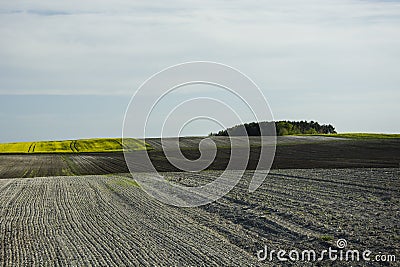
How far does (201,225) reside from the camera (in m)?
13.8

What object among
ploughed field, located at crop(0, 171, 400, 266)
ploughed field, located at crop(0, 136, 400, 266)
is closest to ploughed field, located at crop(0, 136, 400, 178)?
Result: ploughed field, located at crop(0, 136, 400, 266)

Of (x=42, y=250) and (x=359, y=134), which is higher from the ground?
(x=359, y=134)

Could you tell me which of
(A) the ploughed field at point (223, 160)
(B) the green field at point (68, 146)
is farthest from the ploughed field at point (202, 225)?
(B) the green field at point (68, 146)

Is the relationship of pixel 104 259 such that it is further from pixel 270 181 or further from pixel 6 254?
pixel 270 181

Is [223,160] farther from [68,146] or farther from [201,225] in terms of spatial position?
[68,146]

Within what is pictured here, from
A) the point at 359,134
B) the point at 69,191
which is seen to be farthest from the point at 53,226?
the point at 359,134

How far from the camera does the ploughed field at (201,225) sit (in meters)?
10.6

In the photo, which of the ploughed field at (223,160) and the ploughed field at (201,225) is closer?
the ploughed field at (201,225)

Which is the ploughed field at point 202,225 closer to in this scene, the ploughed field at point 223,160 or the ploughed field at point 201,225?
the ploughed field at point 201,225

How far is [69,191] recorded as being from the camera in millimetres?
23078

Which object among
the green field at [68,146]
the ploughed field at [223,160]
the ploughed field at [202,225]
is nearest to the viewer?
the ploughed field at [202,225]

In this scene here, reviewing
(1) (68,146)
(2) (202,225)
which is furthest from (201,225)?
(1) (68,146)

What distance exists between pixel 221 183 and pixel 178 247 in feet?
42.9

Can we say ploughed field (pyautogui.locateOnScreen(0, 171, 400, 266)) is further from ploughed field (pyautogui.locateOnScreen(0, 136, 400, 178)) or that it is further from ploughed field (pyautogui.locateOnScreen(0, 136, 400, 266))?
ploughed field (pyautogui.locateOnScreen(0, 136, 400, 178))
